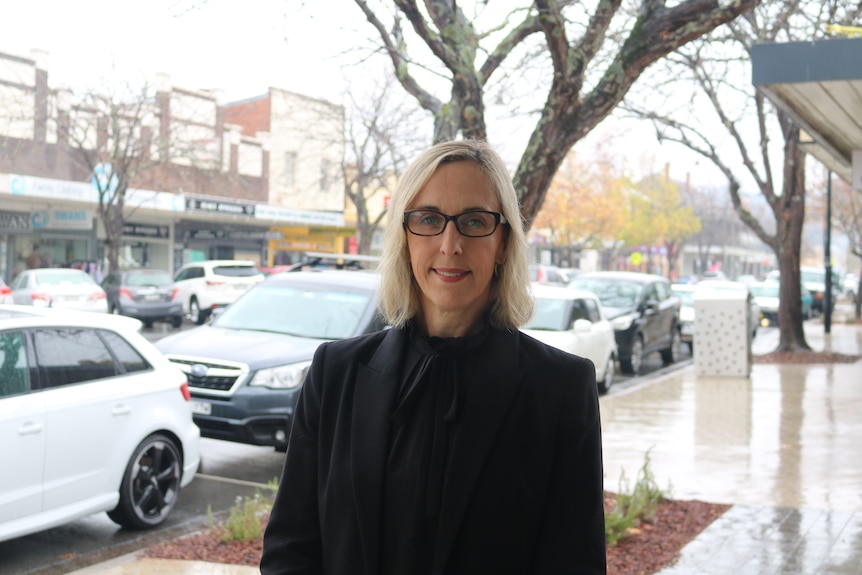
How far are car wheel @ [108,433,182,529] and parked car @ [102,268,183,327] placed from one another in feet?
61.1

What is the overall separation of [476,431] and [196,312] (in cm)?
2654

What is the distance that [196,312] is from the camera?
27.8m

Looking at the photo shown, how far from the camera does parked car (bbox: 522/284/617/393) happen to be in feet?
43.4

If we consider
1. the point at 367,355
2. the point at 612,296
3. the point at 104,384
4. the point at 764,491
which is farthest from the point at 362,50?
the point at 612,296

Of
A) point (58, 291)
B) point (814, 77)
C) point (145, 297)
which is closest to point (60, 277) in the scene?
point (58, 291)

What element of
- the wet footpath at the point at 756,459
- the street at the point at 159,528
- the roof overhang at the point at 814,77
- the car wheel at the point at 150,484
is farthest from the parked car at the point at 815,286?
the car wheel at the point at 150,484

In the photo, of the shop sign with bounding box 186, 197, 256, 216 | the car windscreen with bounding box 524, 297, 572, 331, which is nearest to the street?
the car windscreen with bounding box 524, 297, 572, 331

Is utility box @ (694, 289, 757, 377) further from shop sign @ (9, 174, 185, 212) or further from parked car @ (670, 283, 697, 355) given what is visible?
Result: shop sign @ (9, 174, 185, 212)

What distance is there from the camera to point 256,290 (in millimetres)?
10219

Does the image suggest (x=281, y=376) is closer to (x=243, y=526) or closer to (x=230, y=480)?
(x=230, y=480)

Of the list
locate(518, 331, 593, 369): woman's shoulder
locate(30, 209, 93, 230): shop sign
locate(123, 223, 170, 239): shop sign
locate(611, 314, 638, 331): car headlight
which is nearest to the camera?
locate(518, 331, 593, 369): woman's shoulder

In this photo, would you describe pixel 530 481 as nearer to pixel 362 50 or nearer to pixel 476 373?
pixel 476 373

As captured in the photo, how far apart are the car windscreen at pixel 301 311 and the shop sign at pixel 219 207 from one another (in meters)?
27.1

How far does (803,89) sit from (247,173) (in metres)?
34.0
